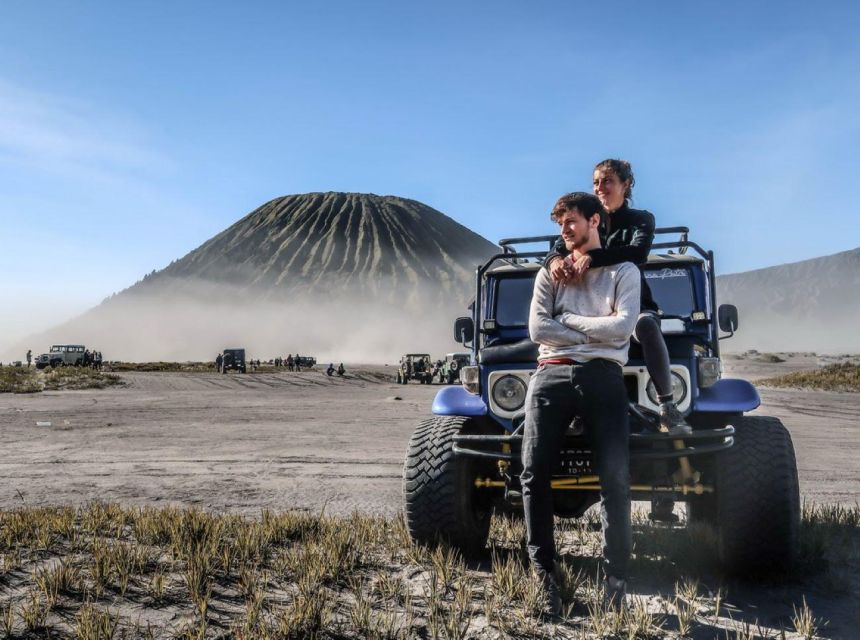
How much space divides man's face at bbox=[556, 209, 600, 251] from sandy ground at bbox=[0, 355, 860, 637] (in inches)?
82.1

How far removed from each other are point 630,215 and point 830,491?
17.2ft

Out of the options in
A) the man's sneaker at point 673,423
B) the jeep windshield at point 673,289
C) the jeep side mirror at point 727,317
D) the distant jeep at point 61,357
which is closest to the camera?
the man's sneaker at point 673,423

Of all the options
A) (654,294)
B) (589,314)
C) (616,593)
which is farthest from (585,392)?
(654,294)

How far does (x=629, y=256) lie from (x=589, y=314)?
0.35m

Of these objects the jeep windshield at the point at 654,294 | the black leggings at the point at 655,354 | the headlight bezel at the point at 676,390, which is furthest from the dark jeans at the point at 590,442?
the jeep windshield at the point at 654,294

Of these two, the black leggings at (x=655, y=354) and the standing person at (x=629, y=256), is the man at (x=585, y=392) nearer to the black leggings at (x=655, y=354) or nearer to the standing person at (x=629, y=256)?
the standing person at (x=629, y=256)

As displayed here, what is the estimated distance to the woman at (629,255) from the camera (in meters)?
3.30

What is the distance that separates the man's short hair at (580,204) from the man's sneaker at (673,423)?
1.08 metres

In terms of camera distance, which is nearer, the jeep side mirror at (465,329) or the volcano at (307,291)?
the jeep side mirror at (465,329)

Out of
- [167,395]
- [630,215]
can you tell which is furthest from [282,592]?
[167,395]

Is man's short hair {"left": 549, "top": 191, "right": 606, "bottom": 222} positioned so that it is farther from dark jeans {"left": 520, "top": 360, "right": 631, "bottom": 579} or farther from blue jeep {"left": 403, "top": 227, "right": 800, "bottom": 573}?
blue jeep {"left": 403, "top": 227, "right": 800, "bottom": 573}

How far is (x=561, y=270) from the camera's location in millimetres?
3311

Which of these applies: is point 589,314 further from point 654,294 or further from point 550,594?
point 654,294

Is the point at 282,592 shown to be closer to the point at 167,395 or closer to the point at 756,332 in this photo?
the point at 167,395
